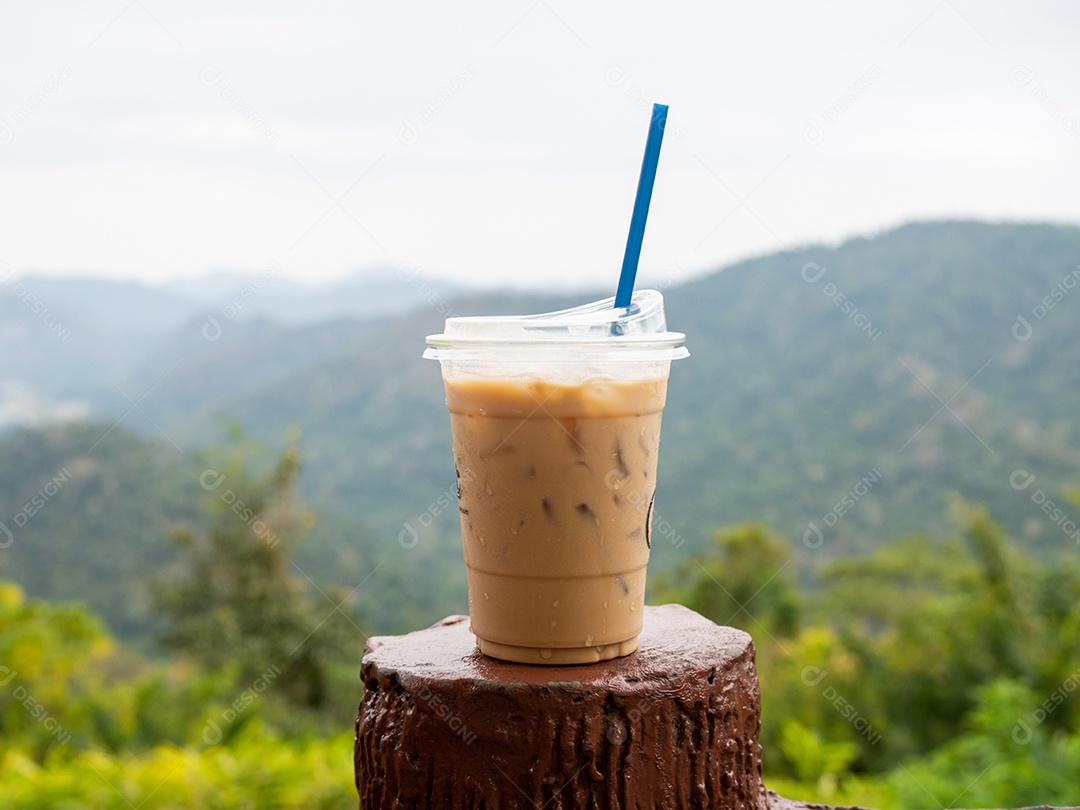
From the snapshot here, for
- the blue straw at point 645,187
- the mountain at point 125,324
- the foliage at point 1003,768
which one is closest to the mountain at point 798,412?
the mountain at point 125,324

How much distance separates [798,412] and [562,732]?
11590 millimetres

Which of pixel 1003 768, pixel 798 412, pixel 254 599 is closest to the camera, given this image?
pixel 1003 768

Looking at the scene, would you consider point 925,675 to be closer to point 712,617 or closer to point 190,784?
point 712,617

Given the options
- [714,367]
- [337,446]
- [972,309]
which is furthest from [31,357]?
[972,309]

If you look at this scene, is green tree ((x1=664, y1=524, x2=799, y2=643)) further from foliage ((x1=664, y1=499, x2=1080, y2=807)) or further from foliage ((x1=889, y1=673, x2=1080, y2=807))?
foliage ((x1=889, y1=673, x2=1080, y2=807))

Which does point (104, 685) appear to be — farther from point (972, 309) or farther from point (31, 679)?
point (972, 309)

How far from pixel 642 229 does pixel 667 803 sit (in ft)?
3.38

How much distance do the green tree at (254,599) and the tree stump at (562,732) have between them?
6303 mm

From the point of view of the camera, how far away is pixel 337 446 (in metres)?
14.0

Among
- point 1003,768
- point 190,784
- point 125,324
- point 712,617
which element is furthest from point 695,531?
point 125,324

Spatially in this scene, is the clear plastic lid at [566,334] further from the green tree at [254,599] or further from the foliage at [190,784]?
the green tree at [254,599]

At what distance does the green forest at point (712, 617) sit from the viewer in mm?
4781

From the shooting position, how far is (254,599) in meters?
7.99

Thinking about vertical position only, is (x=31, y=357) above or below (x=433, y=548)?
above
